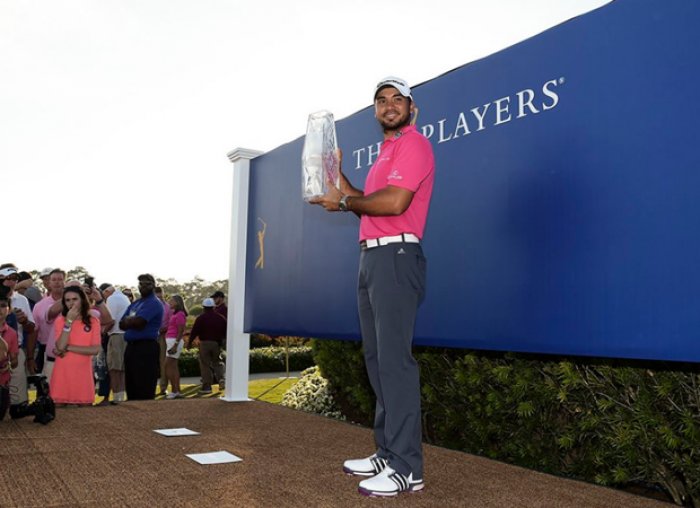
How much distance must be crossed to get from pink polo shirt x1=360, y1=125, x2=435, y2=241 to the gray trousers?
0.10 meters

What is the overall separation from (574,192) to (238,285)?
165 inches

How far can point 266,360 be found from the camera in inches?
688

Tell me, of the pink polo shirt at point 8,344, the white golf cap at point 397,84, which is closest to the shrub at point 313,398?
the pink polo shirt at point 8,344

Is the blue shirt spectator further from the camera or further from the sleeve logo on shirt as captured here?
the sleeve logo on shirt

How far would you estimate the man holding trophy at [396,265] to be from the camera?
2980 millimetres

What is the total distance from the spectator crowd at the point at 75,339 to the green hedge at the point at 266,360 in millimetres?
5801

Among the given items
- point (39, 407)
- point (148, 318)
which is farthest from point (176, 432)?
point (148, 318)

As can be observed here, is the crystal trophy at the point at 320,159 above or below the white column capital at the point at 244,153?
below

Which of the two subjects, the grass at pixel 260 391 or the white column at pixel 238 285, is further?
the grass at pixel 260 391

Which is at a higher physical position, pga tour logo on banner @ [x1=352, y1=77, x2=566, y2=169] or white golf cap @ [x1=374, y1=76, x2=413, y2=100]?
pga tour logo on banner @ [x1=352, y1=77, x2=566, y2=169]

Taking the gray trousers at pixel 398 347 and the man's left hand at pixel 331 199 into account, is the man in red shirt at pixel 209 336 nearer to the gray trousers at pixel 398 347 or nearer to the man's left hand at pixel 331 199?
the man's left hand at pixel 331 199

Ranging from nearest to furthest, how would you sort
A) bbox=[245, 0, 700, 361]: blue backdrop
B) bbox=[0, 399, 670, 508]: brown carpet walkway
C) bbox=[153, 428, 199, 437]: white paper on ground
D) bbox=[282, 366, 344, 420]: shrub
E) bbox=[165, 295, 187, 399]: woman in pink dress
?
bbox=[0, 399, 670, 508]: brown carpet walkway, bbox=[245, 0, 700, 361]: blue backdrop, bbox=[153, 428, 199, 437]: white paper on ground, bbox=[282, 366, 344, 420]: shrub, bbox=[165, 295, 187, 399]: woman in pink dress

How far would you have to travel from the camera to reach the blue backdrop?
2977 millimetres

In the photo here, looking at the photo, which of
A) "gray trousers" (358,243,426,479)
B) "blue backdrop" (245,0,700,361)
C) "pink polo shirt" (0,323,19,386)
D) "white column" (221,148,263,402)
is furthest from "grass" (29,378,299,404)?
"gray trousers" (358,243,426,479)
